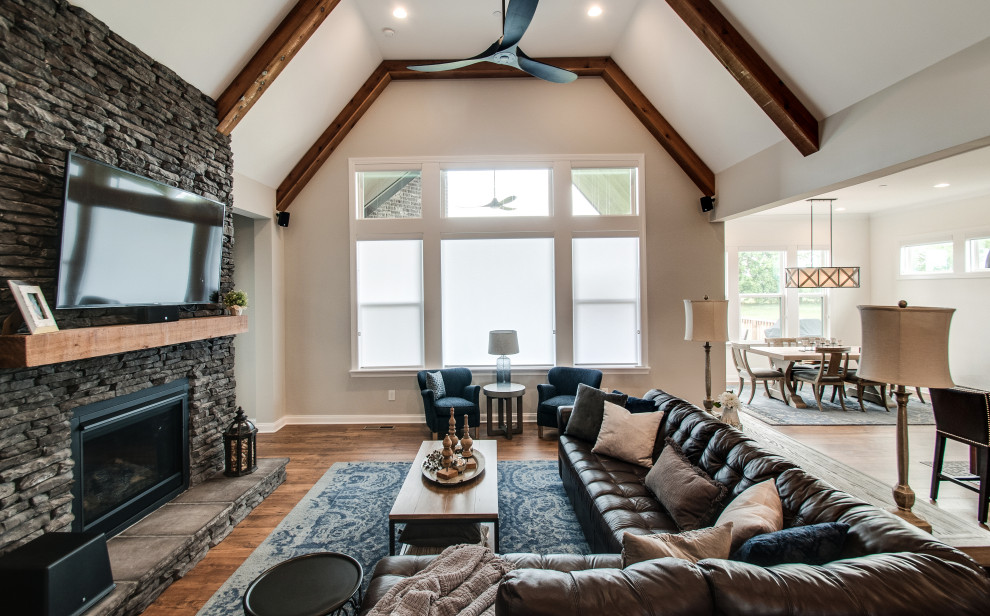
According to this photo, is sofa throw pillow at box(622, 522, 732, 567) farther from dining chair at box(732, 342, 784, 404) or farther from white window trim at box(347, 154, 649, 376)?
dining chair at box(732, 342, 784, 404)

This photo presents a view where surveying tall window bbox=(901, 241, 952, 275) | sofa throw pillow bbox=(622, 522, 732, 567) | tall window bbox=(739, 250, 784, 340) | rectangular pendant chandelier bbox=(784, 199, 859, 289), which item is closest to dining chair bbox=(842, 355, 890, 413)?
rectangular pendant chandelier bbox=(784, 199, 859, 289)

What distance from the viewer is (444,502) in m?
2.37

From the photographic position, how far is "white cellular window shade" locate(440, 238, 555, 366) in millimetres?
5199

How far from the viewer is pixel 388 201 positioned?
519cm

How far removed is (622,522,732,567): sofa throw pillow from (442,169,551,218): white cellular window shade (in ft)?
13.9

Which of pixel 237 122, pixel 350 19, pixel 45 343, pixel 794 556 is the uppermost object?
pixel 350 19

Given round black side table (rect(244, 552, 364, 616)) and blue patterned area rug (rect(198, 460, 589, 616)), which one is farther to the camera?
blue patterned area rug (rect(198, 460, 589, 616))

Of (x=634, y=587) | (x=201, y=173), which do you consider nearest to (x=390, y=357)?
(x=201, y=173)

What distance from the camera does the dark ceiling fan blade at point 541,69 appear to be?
311 cm

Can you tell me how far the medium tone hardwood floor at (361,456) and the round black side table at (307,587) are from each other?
95 centimetres

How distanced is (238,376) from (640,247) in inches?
208

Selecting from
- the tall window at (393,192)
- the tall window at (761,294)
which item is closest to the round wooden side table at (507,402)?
the tall window at (393,192)

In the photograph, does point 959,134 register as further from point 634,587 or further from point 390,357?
point 390,357

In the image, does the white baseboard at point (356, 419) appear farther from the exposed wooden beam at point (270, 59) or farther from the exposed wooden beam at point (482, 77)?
the exposed wooden beam at point (270, 59)
